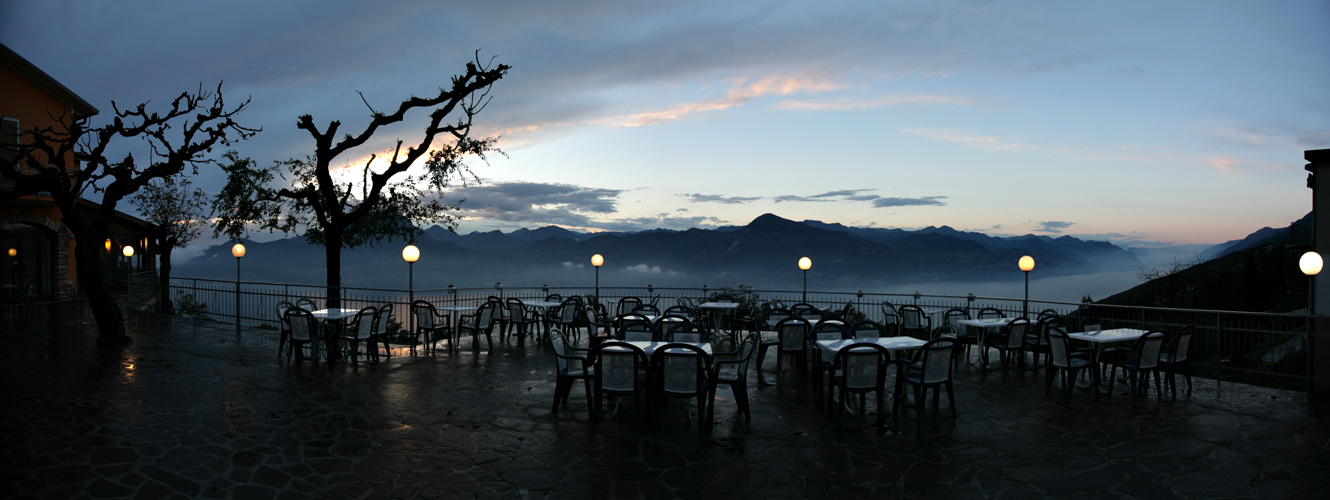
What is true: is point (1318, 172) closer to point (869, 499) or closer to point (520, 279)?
point (869, 499)

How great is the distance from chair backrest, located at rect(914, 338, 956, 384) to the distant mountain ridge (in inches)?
3069

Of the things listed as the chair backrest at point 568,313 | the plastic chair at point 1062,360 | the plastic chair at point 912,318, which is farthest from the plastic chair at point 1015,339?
the chair backrest at point 568,313

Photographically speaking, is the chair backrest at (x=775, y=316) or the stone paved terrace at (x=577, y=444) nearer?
the stone paved terrace at (x=577, y=444)

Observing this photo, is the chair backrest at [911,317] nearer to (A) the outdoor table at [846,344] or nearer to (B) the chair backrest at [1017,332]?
(B) the chair backrest at [1017,332]

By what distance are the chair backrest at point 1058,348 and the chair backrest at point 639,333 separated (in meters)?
4.81

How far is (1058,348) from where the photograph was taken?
7.75 metres

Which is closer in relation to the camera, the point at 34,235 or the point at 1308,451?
the point at 1308,451

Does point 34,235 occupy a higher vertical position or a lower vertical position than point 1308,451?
higher

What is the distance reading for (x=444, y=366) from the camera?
31.7 ft

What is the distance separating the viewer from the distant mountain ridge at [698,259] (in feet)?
308

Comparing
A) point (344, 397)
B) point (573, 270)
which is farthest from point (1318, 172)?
point (573, 270)

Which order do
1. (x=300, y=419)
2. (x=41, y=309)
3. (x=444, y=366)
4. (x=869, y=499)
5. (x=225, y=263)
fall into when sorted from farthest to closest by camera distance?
(x=225, y=263)
(x=41, y=309)
(x=444, y=366)
(x=300, y=419)
(x=869, y=499)

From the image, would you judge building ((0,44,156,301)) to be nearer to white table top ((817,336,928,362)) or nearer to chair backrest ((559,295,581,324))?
chair backrest ((559,295,581,324))

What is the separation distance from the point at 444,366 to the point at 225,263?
163m
